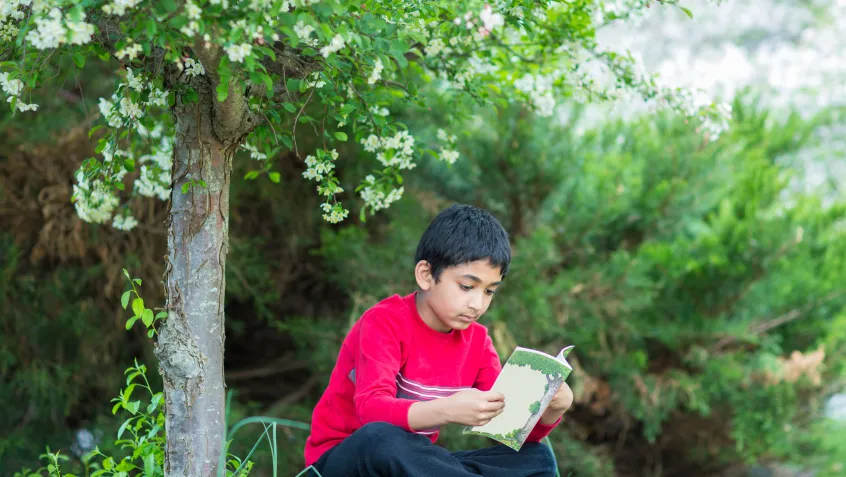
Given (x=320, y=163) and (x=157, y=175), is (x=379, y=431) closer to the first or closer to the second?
(x=320, y=163)

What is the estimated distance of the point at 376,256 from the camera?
14.3ft

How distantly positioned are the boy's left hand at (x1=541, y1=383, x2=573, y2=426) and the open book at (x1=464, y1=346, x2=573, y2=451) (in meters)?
0.12

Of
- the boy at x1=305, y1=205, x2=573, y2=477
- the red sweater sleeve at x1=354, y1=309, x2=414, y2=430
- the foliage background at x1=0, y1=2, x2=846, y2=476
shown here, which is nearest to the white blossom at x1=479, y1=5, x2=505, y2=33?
the boy at x1=305, y1=205, x2=573, y2=477

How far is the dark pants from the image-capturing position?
5.68 feet

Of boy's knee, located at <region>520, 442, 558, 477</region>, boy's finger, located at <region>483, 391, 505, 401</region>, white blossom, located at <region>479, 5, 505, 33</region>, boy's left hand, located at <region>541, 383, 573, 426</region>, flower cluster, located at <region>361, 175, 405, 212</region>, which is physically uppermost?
white blossom, located at <region>479, 5, 505, 33</region>

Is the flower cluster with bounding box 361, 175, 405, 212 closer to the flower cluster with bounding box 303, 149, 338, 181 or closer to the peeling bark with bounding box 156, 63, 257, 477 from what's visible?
the flower cluster with bounding box 303, 149, 338, 181

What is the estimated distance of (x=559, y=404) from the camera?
1.94 metres

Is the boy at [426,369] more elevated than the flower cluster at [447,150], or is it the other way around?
the flower cluster at [447,150]

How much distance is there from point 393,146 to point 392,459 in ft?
2.97

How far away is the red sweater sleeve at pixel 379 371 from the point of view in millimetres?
1782

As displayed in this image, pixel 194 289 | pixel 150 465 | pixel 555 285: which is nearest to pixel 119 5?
pixel 194 289

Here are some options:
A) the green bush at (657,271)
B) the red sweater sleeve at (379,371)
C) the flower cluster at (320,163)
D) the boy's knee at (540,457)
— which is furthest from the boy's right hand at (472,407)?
the green bush at (657,271)

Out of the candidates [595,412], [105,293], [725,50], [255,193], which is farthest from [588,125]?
[725,50]

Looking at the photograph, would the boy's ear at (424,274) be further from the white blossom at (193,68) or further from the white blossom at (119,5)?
the white blossom at (119,5)
